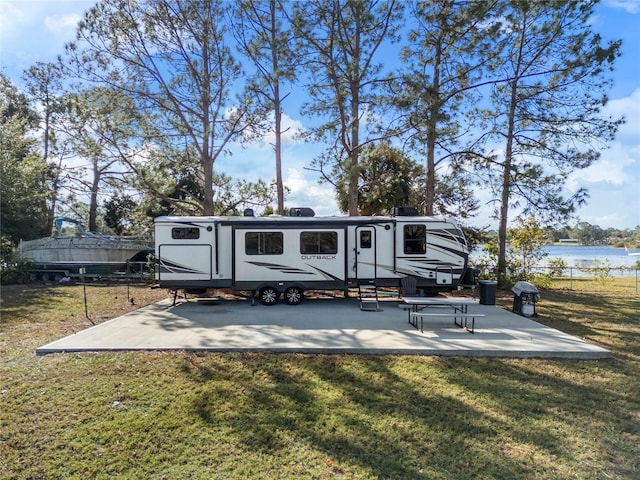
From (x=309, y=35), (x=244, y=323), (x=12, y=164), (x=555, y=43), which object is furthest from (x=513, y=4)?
(x=12, y=164)

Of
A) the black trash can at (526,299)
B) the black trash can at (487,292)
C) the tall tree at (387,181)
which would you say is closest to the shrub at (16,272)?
the tall tree at (387,181)

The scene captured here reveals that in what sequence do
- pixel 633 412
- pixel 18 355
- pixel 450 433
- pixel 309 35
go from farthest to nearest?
pixel 309 35 < pixel 18 355 < pixel 633 412 < pixel 450 433

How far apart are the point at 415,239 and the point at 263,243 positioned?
14.0ft

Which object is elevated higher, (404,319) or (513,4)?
(513,4)

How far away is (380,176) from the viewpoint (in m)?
15.1

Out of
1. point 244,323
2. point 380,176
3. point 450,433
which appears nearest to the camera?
point 450,433

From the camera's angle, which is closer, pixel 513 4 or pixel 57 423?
pixel 57 423

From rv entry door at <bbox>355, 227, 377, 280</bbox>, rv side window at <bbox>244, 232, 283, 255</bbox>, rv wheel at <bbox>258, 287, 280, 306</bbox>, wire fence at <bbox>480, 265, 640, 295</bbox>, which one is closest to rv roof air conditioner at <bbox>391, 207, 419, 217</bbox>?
rv entry door at <bbox>355, 227, 377, 280</bbox>

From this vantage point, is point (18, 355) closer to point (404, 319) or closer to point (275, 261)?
point (275, 261)

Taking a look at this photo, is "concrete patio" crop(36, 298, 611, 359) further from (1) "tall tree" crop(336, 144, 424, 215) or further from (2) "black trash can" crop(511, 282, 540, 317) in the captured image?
(1) "tall tree" crop(336, 144, 424, 215)

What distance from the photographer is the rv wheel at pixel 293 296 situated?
10.2 m

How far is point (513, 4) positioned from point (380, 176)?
6.92 metres

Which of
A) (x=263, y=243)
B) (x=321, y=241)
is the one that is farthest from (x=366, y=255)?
(x=263, y=243)

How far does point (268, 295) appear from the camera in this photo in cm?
1018
